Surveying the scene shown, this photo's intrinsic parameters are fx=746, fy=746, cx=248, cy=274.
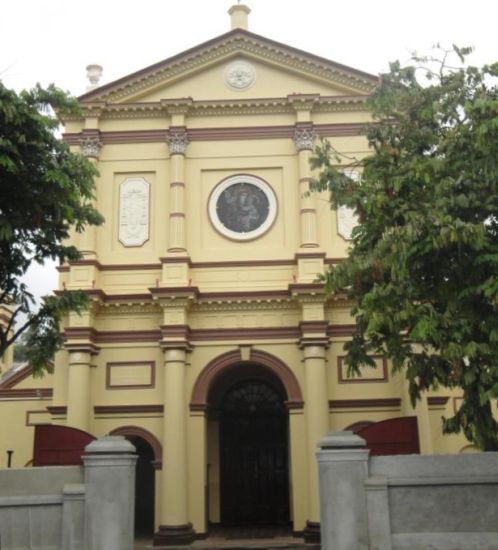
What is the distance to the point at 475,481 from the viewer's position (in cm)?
970

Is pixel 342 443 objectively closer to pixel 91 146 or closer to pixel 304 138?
pixel 304 138

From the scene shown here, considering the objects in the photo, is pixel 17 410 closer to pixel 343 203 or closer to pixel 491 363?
pixel 343 203

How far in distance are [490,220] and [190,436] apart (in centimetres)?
1132

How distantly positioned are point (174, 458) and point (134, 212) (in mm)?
7218

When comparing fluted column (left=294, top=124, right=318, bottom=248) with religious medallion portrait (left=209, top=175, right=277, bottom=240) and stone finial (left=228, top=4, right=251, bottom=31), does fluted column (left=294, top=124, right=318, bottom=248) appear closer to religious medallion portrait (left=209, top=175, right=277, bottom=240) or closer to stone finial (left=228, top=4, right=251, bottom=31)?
religious medallion portrait (left=209, top=175, right=277, bottom=240)

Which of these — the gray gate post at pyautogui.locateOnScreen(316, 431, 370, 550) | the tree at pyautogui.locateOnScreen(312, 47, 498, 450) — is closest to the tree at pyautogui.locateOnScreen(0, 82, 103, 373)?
the tree at pyautogui.locateOnScreen(312, 47, 498, 450)

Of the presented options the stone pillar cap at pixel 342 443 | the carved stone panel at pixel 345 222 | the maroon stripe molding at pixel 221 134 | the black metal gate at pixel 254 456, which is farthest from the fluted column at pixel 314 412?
the stone pillar cap at pixel 342 443

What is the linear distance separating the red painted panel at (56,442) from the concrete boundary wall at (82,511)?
26.0 feet

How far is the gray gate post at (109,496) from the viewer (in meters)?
9.71

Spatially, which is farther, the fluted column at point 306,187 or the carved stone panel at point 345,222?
the carved stone panel at point 345,222

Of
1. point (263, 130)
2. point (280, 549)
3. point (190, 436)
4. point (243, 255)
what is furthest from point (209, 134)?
point (280, 549)

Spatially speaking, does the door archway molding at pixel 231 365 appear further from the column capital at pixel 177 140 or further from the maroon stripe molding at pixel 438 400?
the column capital at pixel 177 140

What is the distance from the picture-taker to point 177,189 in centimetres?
2159

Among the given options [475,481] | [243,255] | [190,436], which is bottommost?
[475,481]
